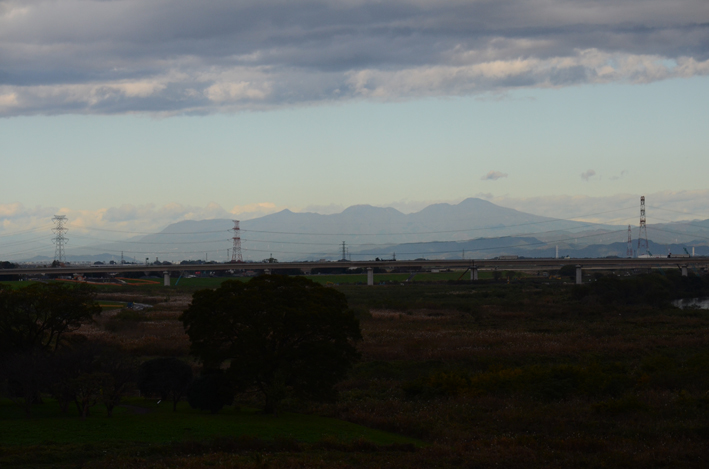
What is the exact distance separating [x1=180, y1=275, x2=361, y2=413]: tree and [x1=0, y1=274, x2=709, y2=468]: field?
1.51 metres

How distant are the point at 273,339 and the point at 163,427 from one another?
7.01 m

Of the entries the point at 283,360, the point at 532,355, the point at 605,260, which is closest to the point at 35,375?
the point at 283,360

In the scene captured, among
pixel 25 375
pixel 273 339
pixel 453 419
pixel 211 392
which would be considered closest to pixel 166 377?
pixel 211 392

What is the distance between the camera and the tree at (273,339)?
31.2 metres

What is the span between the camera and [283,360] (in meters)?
31.7

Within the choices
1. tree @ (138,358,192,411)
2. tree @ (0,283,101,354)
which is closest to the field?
tree @ (138,358,192,411)

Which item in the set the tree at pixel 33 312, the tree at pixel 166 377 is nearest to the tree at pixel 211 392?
the tree at pixel 166 377

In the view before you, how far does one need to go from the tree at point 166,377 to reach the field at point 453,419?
3.55ft

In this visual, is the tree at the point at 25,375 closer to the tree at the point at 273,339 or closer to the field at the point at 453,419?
the field at the point at 453,419

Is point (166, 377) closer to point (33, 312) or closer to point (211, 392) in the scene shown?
point (211, 392)

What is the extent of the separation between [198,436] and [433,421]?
9982mm

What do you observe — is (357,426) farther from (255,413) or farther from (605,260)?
(605,260)

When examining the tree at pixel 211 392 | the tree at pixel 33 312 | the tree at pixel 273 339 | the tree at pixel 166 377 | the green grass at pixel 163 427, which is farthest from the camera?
the tree at pixel 33 312

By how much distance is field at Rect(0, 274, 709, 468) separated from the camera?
75.5 feet
